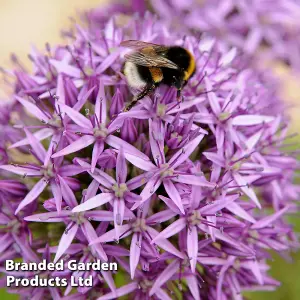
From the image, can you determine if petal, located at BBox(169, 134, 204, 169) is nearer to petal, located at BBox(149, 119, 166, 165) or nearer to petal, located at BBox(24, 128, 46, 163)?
petal, located at BBox(149, 119, 166, 165)

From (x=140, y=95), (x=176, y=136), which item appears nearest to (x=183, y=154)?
(x=176, y=136)

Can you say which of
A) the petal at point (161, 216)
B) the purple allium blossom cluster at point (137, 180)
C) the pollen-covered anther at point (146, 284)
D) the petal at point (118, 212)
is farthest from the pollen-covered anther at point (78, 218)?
the pollen-covered anther at point (146, 284)

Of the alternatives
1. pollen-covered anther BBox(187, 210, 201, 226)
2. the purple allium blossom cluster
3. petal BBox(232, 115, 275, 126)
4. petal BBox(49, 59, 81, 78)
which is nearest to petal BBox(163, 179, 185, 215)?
the purple allium blossom cluster

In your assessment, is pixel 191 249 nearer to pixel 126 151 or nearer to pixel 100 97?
pixel 126 151

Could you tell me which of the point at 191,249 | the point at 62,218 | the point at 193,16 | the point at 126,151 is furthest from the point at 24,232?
the point at 193,16

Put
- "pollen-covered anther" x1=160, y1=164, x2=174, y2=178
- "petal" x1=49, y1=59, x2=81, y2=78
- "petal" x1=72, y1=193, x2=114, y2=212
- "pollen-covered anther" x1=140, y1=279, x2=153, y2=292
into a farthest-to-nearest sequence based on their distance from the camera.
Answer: "petal" x1=49, y1=59, x2=81, y2=78 < "pollen-covered anther" x1=140, y1=279, x2=153, y2=292 < "pollen-covered anther" x1=160, y1=164, x2=174, y2=178 < "petal" x1=72, y1=193, x2=114, y2=212

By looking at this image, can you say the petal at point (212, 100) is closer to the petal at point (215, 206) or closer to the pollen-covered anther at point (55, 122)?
the petal at point (215, 206)

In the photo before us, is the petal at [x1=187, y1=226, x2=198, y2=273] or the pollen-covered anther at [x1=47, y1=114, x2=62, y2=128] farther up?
the pollen-covered anther at [x1=47, y1=114, x2=62, y2=128]

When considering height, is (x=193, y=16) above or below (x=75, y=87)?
above
